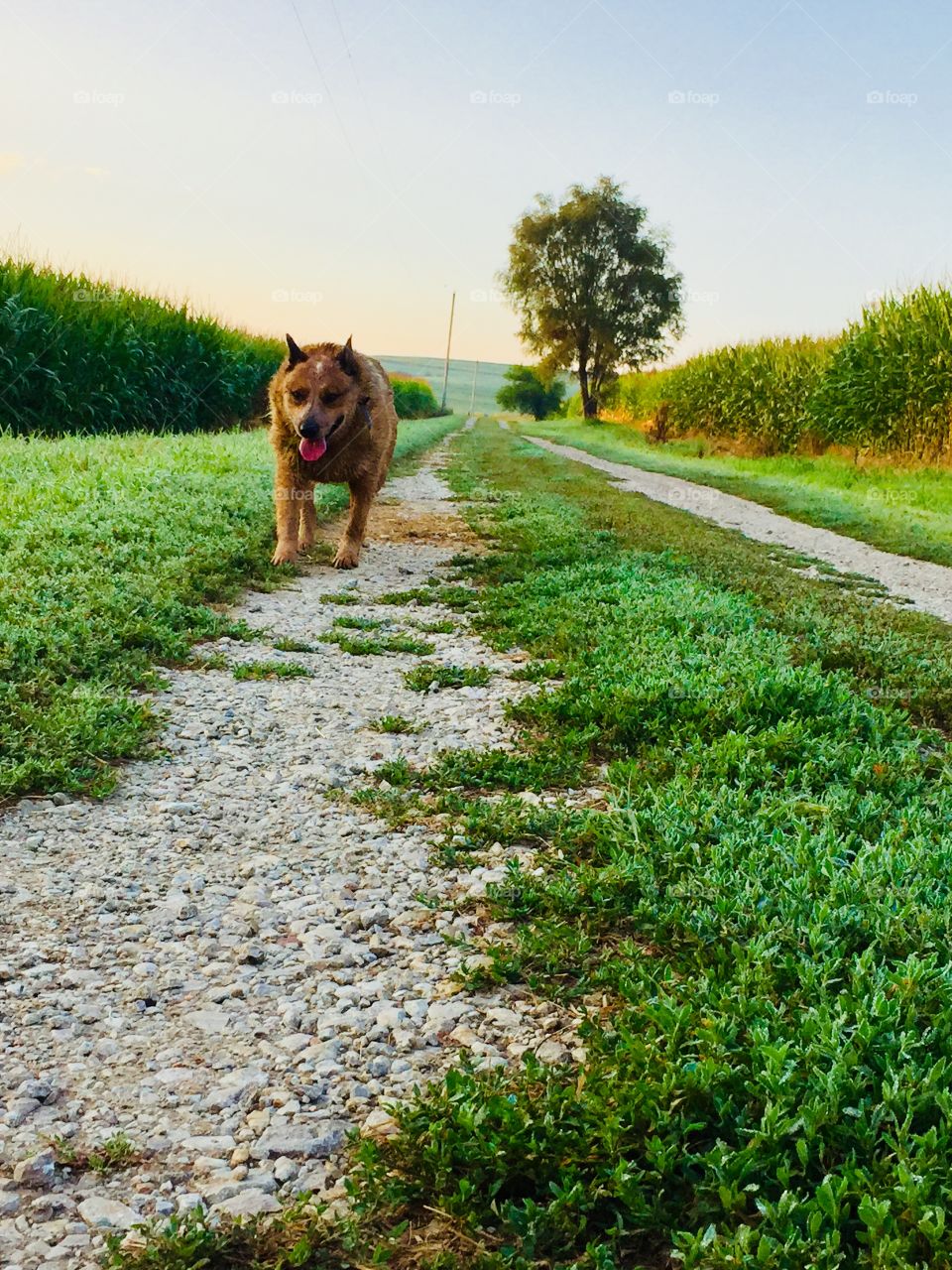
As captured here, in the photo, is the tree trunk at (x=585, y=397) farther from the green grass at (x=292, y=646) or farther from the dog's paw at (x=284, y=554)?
the green grass at (x=292, y=646)

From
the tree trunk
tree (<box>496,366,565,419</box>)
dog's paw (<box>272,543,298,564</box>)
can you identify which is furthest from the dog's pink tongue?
tree (<box>496,366,565,419</box>)

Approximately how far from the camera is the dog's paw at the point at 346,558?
804 cm

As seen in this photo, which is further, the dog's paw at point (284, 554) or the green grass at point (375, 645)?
the dog's paw at point (284, 554)

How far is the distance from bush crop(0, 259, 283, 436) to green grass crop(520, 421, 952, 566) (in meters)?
10.5

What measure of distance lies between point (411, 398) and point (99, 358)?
35.7m

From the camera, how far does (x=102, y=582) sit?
18.8 feet

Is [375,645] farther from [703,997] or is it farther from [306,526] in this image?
[703,997]

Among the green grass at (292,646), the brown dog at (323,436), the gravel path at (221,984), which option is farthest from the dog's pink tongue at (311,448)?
the gravel path at (221,984)

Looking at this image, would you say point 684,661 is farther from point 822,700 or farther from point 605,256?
point 605,256

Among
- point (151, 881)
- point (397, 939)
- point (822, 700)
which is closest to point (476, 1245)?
point (397, 939)

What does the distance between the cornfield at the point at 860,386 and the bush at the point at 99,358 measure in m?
13.3

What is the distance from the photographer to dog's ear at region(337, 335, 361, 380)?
7141mm

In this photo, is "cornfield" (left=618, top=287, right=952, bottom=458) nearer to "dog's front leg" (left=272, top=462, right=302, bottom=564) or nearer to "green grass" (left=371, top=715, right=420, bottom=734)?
"dog's front leg" (left=272, top=462, right=302, bottom=564)

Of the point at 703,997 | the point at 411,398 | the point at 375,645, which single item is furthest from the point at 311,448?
the point at 411,398
